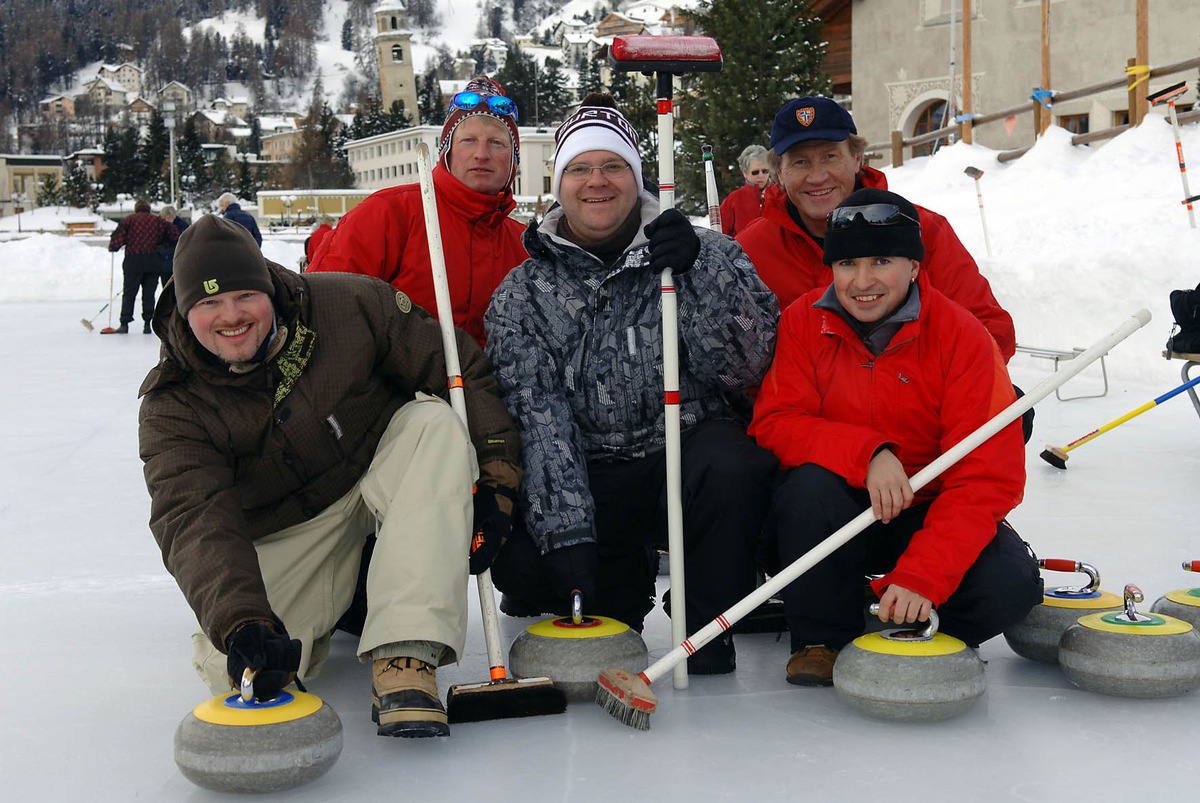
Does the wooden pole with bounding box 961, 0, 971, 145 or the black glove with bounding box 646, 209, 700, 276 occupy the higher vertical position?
the wooden pole with bounding box 961, 0, 971, 145

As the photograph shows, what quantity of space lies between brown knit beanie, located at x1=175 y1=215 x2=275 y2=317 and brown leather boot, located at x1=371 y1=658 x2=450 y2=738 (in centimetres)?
81

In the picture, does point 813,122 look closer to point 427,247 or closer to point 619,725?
point 427,247

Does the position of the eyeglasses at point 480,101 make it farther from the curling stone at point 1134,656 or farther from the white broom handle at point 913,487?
the curling stone at point 1134,656

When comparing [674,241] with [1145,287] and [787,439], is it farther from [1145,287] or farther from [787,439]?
[1145,287]

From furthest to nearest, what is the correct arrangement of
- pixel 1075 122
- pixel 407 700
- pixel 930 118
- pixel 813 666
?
pixel 930 118 → pixel 1075 122 → pixel 813 666 → pixel 407 700

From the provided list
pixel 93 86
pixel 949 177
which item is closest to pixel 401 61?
pixel 93 86

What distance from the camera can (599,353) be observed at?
2844 millimetres

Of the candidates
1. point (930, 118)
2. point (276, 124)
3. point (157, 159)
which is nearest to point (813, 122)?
point (930, 118)

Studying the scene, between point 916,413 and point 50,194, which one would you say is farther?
point 50,194

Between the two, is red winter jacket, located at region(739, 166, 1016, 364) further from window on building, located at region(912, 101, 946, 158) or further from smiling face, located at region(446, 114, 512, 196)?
window on building, located at region(912, 101, 946, 158)

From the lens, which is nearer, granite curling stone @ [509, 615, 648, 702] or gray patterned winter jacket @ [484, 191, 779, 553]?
granite curling stone @ [509, 615, 648, 702]

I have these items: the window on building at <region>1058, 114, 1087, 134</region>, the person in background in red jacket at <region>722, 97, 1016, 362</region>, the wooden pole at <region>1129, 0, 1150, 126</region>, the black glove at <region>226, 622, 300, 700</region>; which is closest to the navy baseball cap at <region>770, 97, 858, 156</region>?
the person in background in red jacket at <region>722, 97, 1016, 362</region>

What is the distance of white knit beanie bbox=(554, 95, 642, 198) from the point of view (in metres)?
2.85

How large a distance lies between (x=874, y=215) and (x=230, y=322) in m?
1.37
